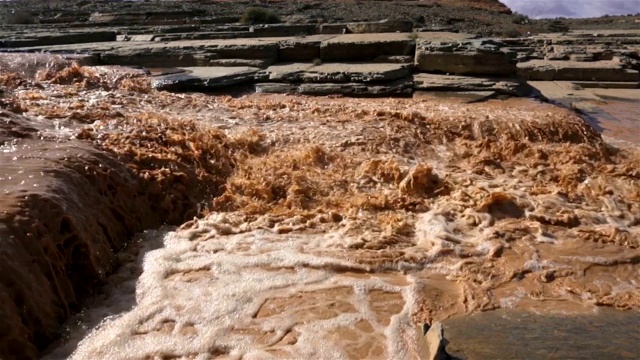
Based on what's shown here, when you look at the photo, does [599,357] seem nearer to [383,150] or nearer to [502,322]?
[502,322]

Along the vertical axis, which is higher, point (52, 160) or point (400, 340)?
point (52, 160)

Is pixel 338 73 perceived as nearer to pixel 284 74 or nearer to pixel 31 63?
pixel 284 74

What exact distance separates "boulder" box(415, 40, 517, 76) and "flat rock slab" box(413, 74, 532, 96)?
16cm

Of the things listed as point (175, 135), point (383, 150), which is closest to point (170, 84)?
point (175, 135)

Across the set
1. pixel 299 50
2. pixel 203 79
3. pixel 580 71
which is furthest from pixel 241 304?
pixel 580 71

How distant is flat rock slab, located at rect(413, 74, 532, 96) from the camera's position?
275 inches

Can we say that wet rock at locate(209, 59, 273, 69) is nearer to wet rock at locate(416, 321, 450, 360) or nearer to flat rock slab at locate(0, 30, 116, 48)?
flat rock slab at locate(0, 30, 116, 48)

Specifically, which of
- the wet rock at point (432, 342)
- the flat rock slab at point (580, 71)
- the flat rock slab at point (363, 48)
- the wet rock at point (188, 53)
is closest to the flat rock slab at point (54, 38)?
the wet rock at point (188, 53)

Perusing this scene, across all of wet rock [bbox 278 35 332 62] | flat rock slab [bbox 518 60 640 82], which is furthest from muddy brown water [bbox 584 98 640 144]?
wet rock [bbox 278 35 332 62]

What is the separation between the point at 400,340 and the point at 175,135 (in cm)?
309

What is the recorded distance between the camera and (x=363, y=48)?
26.6 ft

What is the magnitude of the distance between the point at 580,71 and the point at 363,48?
296 cm

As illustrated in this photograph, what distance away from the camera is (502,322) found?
9.59ft

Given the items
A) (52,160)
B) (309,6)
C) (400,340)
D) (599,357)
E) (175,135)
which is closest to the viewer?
(599,357)
